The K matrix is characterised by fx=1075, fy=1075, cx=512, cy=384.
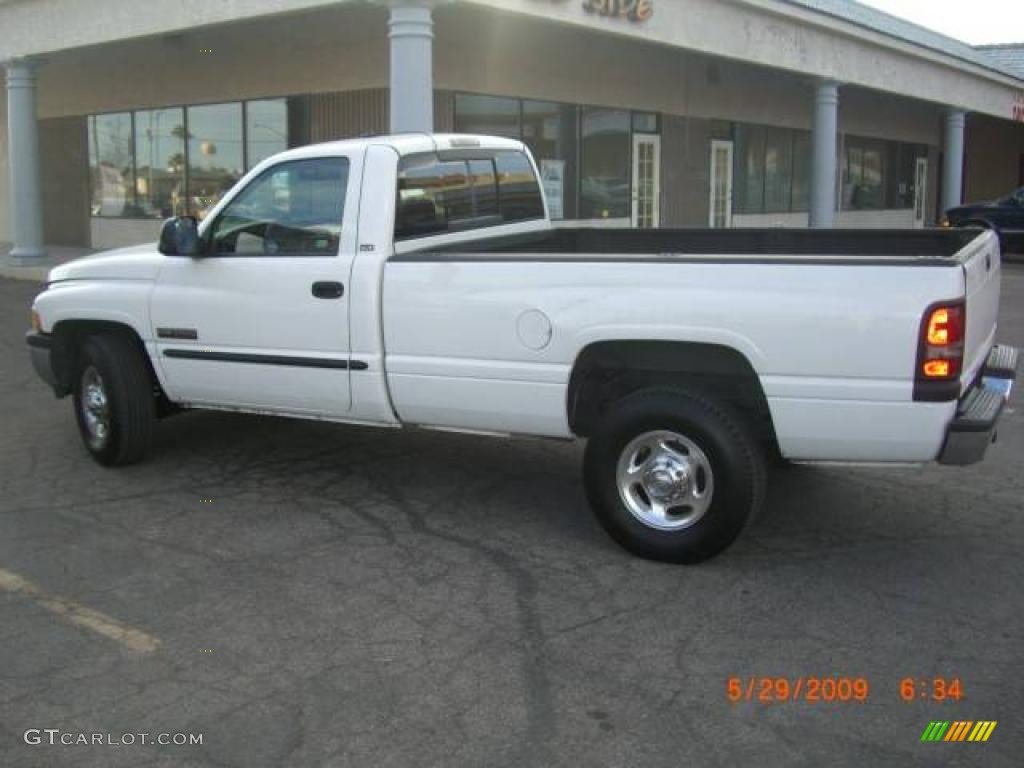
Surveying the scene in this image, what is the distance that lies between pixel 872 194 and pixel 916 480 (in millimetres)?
25006

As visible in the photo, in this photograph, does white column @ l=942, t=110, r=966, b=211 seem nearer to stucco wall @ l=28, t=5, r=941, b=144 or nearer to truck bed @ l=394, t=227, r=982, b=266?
stucco wall @ l=28, t=5, r=941, b=144

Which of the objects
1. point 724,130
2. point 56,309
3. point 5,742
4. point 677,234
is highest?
point 724,130

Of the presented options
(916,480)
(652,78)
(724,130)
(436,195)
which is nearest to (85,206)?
(652,78)

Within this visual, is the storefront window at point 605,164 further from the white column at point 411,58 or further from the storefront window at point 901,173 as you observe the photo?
the storefront window at point 901,173

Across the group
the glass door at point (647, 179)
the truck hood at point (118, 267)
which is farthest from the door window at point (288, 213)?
the glass door at point (647, 179)

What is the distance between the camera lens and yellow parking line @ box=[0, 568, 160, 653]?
13.4ft

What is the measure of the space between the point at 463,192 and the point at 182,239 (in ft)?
5.21

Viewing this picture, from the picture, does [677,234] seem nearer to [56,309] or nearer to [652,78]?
[56,309]

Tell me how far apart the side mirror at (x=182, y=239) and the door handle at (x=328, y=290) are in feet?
2.87

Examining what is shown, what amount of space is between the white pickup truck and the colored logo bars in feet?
4.03

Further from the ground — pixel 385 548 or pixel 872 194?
pixel 872 194

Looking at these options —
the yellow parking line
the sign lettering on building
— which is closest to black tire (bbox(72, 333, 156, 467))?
the yellow parking line

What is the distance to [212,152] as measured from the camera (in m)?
19.0

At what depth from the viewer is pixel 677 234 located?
6.73m
